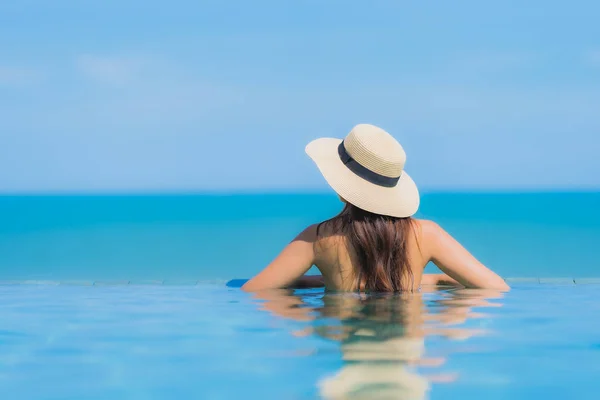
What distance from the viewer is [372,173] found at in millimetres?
4629

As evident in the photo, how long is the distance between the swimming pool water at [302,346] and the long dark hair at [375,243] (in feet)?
0.41

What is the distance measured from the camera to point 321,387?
9.58 ft

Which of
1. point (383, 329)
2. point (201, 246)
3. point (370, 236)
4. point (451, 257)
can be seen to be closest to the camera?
point (383, 329)

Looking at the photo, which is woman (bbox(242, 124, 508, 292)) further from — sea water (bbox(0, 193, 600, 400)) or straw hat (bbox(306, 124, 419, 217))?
sea water (bbox(0, 193, 600, 400))

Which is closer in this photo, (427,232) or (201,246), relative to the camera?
(427,232)

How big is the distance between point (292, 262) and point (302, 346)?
1.13 meters

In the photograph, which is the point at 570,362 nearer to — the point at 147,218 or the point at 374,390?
the point at 374,390

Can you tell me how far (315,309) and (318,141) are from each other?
99cm

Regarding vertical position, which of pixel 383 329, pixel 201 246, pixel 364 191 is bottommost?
pixel 383 329

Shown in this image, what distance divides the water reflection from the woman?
0.41ft

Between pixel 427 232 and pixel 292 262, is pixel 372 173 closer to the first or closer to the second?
pixel 427 232

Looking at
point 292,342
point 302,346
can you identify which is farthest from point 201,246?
point 302,346

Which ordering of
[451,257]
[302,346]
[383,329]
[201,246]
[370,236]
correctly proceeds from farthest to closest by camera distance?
1. [201,246]
2. [451,257]
3. [370,236]
4. [383,329]
5. [302,346]

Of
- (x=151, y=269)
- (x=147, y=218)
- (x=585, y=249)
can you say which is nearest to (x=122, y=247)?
(x=151, y=269)
